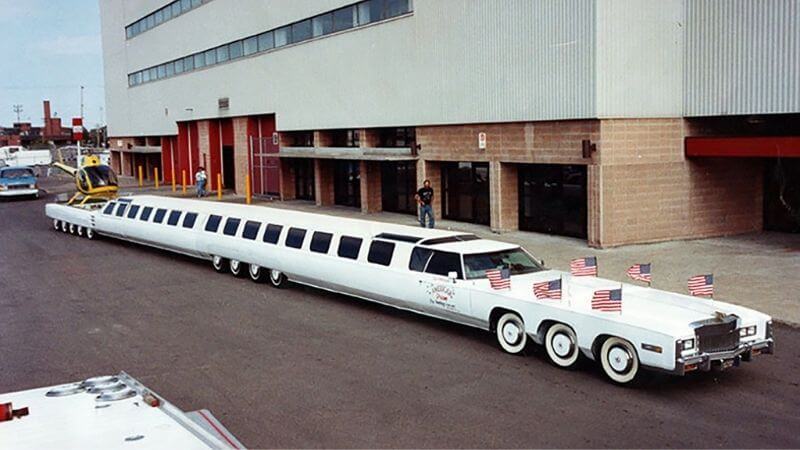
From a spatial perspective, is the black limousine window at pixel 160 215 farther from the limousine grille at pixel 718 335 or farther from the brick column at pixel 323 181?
the limousine grille at pixel 718 335

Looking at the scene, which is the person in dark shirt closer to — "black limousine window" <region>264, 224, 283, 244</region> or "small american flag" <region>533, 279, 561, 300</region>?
"black limousine window" <region>264, 224, 283, 244</region>

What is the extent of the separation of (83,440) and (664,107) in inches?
760

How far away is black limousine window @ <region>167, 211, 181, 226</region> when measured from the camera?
68.9 feet

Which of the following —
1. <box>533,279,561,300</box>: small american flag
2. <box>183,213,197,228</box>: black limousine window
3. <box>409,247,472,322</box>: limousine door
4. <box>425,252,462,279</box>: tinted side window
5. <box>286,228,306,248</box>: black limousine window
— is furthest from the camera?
<box>183,213,197,228</box>: black limousine window

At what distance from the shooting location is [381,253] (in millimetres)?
14102

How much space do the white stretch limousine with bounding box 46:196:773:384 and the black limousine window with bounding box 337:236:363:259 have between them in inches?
0.9

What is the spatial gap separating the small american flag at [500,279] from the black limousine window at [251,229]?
7420 mm

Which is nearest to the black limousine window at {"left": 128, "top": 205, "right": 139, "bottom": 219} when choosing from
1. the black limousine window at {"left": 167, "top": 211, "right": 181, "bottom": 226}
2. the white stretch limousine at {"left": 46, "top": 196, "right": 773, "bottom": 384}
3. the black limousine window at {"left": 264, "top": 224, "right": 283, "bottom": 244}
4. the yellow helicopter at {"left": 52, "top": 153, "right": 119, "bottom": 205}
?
the black limousine window at {"left": 167, "top": 211, "right": 181, "bottom": 226}

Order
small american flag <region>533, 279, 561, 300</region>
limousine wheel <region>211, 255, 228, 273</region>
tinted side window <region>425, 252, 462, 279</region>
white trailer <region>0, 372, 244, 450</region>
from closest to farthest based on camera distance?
1. white trailer <region>0, 372, 244, 450</region>
2. small american flag <region>533, 279, 561, 300</region>
3. tinted side window <region>425, 252, 462, 279</region>
4. limousine wheel <region>211, 255, 228, 273</region>

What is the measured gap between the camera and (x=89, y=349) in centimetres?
1209

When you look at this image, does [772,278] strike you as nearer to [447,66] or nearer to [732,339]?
[732,339]

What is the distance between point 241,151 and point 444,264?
102ft

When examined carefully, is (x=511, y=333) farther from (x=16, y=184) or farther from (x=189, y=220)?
(x=16, y=184)

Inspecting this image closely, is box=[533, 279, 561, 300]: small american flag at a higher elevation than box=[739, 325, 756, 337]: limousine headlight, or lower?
higher
